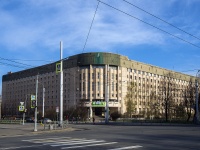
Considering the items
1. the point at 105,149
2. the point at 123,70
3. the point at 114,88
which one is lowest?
the point at 105,149

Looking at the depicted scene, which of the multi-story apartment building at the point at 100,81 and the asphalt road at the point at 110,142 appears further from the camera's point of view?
the multi-story apartment building at the point at 100,81

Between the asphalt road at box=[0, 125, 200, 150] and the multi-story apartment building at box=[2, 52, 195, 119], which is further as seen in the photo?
the multi-story apartment building at box=[2, 52, 195, 119]

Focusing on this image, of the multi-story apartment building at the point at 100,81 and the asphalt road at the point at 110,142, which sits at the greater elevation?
the multi-story apartment building at the point at 100,81

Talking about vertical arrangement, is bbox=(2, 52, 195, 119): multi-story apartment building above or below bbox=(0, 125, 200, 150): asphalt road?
above

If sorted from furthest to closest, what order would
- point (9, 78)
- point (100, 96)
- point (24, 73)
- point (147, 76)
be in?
point (9, 78)
point (24, 73)
point (147, 76)
point (100, 96)

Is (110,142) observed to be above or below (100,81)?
below

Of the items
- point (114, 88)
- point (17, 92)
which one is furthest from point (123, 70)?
point (17, 92)

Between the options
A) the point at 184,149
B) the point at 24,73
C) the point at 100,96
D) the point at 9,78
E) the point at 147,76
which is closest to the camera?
the point at 184,149

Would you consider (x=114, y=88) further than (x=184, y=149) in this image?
Yes

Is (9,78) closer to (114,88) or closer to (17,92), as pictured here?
(17,92)

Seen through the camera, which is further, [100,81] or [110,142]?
[100,81]

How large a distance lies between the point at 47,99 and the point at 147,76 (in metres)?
48.5

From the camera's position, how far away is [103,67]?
394ft

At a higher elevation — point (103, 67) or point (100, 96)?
point (103, 67)
